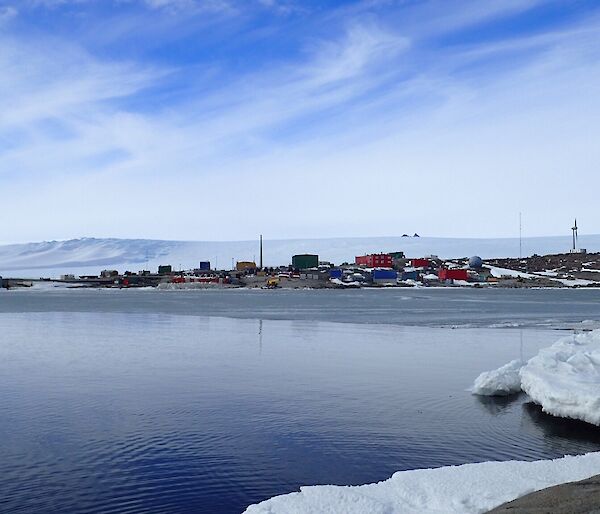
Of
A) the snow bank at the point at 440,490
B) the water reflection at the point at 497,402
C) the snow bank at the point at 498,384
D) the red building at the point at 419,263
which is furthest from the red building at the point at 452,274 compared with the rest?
the snow bank at the point at 440,490

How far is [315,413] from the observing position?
9.93 metres

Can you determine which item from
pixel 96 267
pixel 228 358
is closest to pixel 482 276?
pixel 96 267

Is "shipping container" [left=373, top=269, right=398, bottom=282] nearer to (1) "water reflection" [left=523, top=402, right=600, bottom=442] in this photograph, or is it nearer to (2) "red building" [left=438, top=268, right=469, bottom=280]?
(2) "red building" [left=438, top=268, right=469, bottom=280]

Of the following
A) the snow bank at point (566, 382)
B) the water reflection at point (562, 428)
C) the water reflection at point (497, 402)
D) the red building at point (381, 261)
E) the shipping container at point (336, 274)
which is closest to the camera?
the water reflection at point (562, 428)

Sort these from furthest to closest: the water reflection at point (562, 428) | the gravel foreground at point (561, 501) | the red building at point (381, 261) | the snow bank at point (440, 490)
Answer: the red building at point (381, 261), the water reflection at point (562, 428), the snow bank at point (440, 490), the gravel foreground at point (561, 501)

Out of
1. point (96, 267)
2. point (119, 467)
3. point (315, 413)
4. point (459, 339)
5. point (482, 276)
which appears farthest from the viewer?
point (96, 267)

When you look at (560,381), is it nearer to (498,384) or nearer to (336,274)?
→ (498,384)

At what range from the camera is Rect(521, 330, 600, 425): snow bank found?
880 cm

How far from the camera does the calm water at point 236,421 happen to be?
6.80 meters

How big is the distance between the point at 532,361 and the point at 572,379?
1.71 meters

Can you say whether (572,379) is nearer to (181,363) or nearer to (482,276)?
(181,363)

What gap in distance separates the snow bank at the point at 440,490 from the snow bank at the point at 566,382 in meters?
2.16

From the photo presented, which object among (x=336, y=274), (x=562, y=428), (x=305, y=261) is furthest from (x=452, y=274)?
(x=562, y=428)

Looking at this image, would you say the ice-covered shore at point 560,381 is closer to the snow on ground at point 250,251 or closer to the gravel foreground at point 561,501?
the gravel foreground at point 561,501
